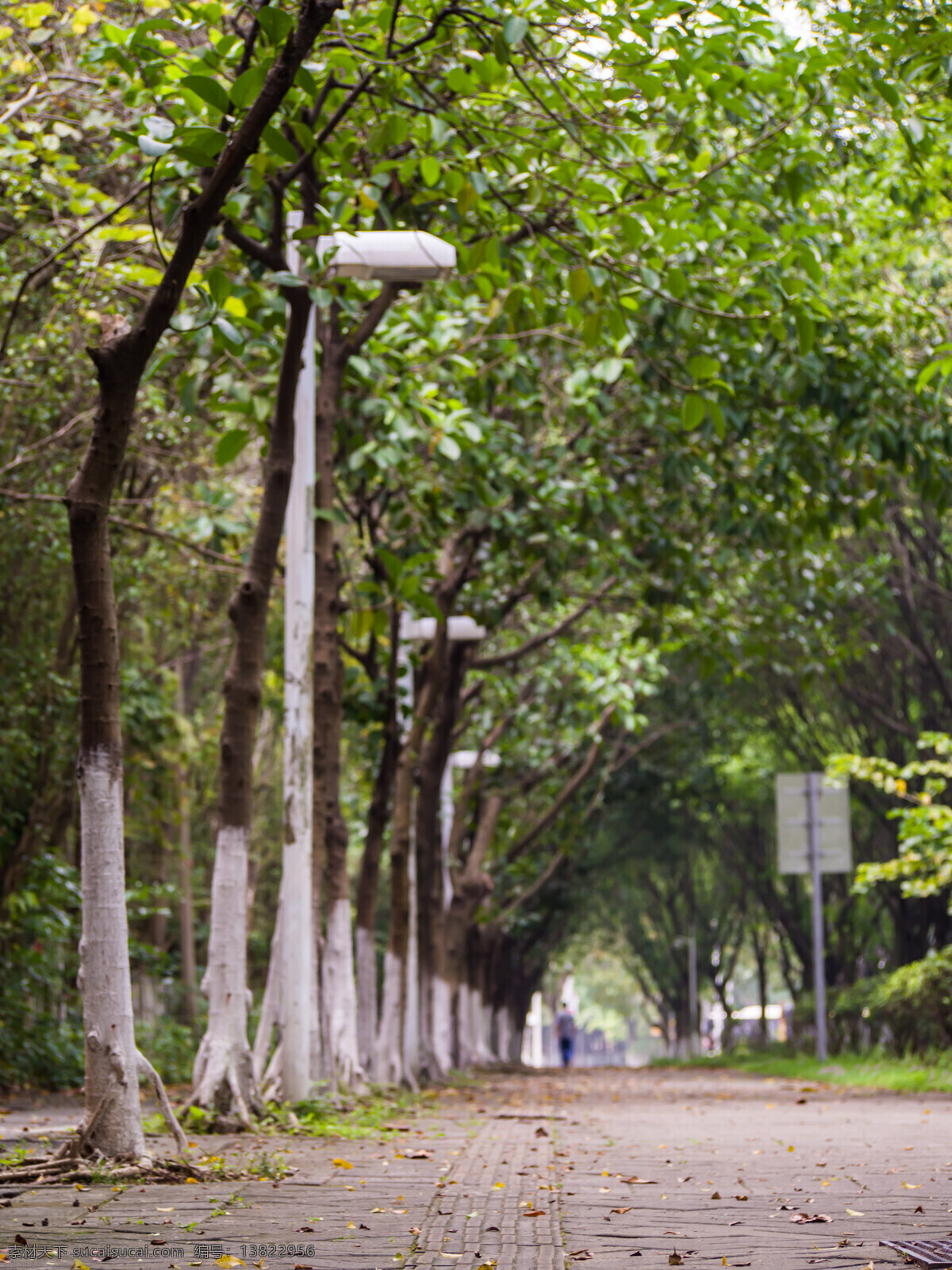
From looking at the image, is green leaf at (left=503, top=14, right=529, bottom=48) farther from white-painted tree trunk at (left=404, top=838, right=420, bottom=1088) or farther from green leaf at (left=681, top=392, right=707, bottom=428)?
white-painted tree trunk at (left=404, top=838, right=420, bottom=1088)

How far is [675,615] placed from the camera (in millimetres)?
19172

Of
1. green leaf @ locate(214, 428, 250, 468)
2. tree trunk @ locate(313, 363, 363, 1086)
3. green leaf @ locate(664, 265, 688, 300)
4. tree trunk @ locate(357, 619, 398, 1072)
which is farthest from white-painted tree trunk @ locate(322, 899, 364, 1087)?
green leaf @ locate(664, 265, 688, 300)

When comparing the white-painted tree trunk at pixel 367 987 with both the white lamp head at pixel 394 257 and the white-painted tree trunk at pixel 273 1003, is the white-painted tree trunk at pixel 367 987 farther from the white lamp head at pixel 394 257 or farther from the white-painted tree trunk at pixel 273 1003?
the white lamp head at pixel 394 257

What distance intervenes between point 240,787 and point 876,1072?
9679 mm

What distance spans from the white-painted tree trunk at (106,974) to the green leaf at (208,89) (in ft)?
10.2

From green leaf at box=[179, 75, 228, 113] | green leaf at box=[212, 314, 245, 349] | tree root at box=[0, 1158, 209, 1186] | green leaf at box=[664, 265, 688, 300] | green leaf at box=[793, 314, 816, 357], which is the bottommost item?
tree root at box=[0, 1158, 209, 1186]

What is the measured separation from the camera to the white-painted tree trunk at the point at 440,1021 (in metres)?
18.2

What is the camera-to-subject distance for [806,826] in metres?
18.1

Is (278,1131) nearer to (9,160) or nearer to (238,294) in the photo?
(238,294)

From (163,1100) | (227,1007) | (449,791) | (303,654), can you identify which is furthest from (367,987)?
(163,1100)

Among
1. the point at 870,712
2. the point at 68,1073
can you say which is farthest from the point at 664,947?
the point at 68,1073

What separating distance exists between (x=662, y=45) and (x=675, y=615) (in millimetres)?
11684

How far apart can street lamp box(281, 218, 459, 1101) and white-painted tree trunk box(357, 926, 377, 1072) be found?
2.55m

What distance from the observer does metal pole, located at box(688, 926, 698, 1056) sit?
140ft
